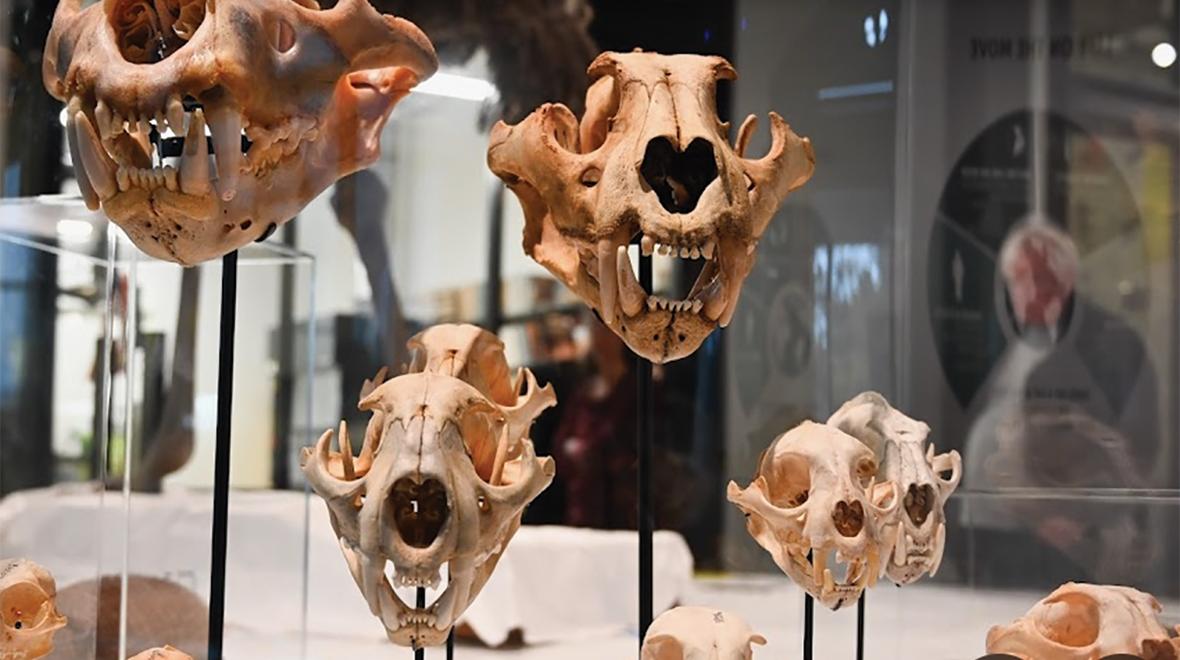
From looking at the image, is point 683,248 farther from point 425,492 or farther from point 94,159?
point 94,159

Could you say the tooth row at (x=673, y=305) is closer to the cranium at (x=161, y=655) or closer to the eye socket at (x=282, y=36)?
the eye socket at (x=282, y=36)

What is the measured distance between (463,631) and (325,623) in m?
0.38

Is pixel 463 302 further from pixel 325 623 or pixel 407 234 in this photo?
pixel 325 623

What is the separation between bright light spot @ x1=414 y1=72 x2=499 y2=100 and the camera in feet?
13.8

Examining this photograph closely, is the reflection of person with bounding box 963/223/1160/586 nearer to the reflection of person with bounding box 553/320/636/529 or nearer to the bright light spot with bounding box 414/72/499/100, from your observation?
the reflection of person with bounding box 553/320/636/529

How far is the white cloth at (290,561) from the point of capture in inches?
113

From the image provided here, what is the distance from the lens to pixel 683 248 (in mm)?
1719

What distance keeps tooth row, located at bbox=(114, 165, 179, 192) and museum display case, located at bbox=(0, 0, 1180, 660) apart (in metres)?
0.28

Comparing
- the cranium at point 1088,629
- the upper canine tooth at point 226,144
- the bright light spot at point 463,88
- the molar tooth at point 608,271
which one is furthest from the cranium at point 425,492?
the bright light spot at point 463,88

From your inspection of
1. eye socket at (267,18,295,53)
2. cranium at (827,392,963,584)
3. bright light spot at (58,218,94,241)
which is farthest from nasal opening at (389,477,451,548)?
bright light spot at (58,218,94,241)

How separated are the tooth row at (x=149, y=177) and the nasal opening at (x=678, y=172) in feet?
2.03

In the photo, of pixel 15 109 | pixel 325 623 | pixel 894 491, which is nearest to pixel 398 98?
pixel 894 491

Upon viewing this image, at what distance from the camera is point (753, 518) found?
6.70 ft

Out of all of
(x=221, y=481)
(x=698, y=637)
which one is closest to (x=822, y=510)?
(x=698, y=637)
